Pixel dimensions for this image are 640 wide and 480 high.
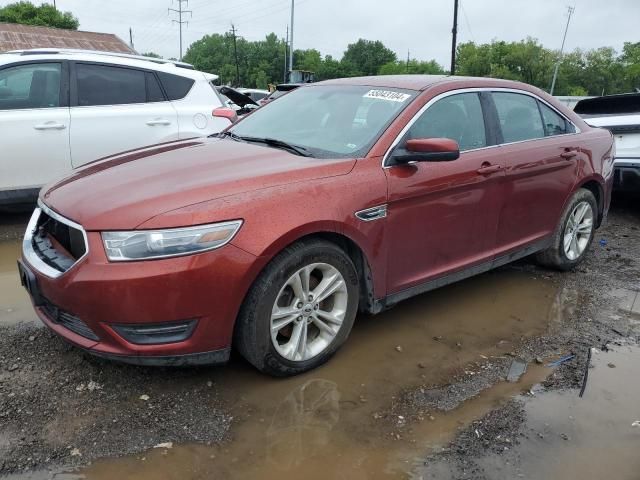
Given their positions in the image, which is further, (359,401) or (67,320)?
(359,401)

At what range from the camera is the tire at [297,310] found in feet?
9.09

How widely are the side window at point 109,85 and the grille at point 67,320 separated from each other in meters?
3.50

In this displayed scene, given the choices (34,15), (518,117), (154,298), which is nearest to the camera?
(154,298)

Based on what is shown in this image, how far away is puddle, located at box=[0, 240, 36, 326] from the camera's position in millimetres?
3732

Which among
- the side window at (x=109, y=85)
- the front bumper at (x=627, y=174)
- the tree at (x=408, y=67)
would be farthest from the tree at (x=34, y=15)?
the front bumper at (x=627, y=174)

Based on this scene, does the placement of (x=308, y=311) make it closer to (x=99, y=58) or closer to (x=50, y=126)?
(x=50, y=126)

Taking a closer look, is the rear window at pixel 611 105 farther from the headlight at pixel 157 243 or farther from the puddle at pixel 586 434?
the headlight at pixel 157 243

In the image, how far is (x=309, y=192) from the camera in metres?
2.91

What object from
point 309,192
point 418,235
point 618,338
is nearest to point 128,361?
point 309,192

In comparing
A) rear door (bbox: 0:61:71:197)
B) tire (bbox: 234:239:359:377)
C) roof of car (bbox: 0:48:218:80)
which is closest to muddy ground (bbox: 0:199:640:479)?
tire (bbox: 234:239:359:377)

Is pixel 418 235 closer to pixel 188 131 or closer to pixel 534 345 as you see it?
pixel 534 345

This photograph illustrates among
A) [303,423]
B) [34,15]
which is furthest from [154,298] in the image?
[34,15]

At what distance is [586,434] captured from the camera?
2746 mm

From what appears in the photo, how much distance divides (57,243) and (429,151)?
6.89ft
